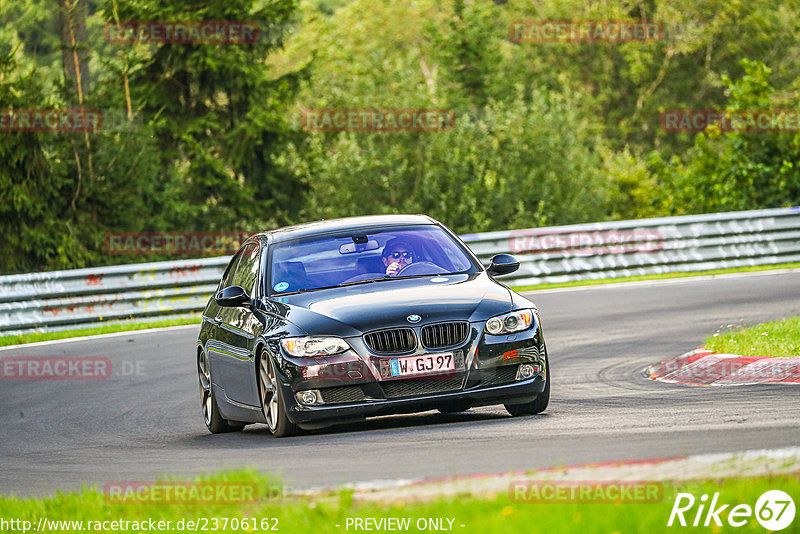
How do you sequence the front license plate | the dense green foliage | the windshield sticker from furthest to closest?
1. the dense green foliage
2. the windshield sticker
3. the front license plate

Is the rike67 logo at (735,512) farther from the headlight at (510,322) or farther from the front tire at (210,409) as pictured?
the front tire at (210,409)

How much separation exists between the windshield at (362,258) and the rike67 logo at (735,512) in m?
5.14

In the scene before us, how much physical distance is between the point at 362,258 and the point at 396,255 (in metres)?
0.26

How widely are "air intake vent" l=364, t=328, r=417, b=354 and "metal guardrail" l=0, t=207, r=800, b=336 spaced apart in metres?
11.7

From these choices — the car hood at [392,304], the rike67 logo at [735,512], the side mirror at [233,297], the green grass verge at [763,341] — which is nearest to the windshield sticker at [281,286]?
the car hood at [392,304]

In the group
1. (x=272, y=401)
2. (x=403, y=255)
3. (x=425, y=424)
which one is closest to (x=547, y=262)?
(x=403, y=255)

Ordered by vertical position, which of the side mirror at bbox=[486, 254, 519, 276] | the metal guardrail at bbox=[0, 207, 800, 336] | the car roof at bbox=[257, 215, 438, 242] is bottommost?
the metal guardrail at bbox=[0, 207, 800, 336]

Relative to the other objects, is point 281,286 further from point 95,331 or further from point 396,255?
point 95,331

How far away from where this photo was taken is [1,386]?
48.9 feet

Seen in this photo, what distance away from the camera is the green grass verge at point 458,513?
4980 millimetres

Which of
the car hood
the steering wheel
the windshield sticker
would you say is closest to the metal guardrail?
the windshield sticker

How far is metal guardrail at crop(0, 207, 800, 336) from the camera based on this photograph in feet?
66.0

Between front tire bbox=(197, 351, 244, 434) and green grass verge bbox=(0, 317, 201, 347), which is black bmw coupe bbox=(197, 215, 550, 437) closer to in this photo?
front tire bbox=(197, 351, 244, 434)

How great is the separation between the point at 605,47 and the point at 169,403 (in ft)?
163
